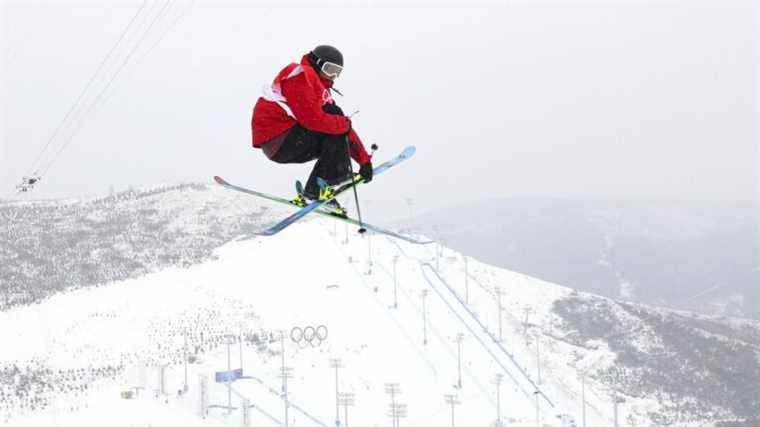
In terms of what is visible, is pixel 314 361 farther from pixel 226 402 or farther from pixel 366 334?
pixel 226 402

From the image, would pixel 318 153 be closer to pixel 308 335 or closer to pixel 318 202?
pixel 318 202

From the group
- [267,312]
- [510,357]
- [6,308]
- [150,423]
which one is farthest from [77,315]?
[510,357]

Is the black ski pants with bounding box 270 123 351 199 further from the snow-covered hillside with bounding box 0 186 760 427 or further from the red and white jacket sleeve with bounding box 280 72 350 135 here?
the snow-covered hillside with bounding box 0 186 760 427

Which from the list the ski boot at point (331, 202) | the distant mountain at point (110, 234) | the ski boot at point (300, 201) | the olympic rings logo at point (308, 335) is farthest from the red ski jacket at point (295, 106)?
the distant mountain at point (110, 234)

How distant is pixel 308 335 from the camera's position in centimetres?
5938

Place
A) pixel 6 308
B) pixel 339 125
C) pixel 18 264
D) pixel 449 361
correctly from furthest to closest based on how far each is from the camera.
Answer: pixel 18 264 < pixel 6 308 < pixel 449 361 < pixel 339 125

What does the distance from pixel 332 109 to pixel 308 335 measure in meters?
51.5

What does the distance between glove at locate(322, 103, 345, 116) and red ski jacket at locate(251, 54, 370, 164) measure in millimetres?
61

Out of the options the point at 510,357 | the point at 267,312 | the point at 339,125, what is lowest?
the point at 510,357

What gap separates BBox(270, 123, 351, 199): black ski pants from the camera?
959cm

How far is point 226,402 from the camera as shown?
147 feet

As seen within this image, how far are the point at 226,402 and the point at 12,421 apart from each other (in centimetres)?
1175

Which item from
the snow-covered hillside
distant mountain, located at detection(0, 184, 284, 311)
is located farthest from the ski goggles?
distant mountain, located at detection(0, 184, 284, 311)

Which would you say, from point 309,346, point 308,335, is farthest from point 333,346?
point 308,335
